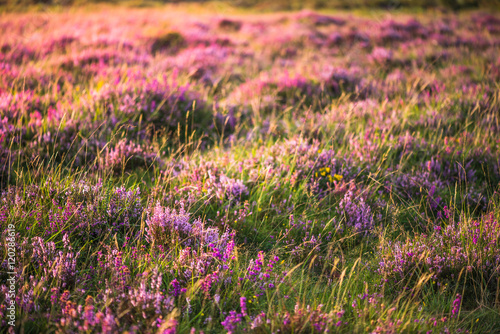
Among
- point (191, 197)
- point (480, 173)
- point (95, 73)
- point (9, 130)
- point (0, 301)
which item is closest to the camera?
point (0, 301)

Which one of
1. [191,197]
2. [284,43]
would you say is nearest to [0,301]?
[191,197]

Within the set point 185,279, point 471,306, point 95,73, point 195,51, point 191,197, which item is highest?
point 195,51

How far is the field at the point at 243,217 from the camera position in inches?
72.2

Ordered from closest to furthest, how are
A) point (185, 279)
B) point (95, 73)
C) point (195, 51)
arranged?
point (185, 279) → point (95, 73) → point (195, 51)

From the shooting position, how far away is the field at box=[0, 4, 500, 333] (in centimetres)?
183

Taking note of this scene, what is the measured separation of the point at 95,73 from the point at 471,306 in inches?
261

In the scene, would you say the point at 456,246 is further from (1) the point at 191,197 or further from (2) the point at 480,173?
(1) the point at 191,197

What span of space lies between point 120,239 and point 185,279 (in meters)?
0.74

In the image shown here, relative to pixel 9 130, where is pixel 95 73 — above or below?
above

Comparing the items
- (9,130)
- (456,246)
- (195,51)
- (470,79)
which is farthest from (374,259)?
(195,51)

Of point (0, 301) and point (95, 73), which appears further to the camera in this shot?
point (95, 73)

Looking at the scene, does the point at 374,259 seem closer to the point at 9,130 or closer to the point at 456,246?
the point at 456,246

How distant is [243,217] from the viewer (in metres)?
2.61

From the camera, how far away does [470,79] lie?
6.30m
